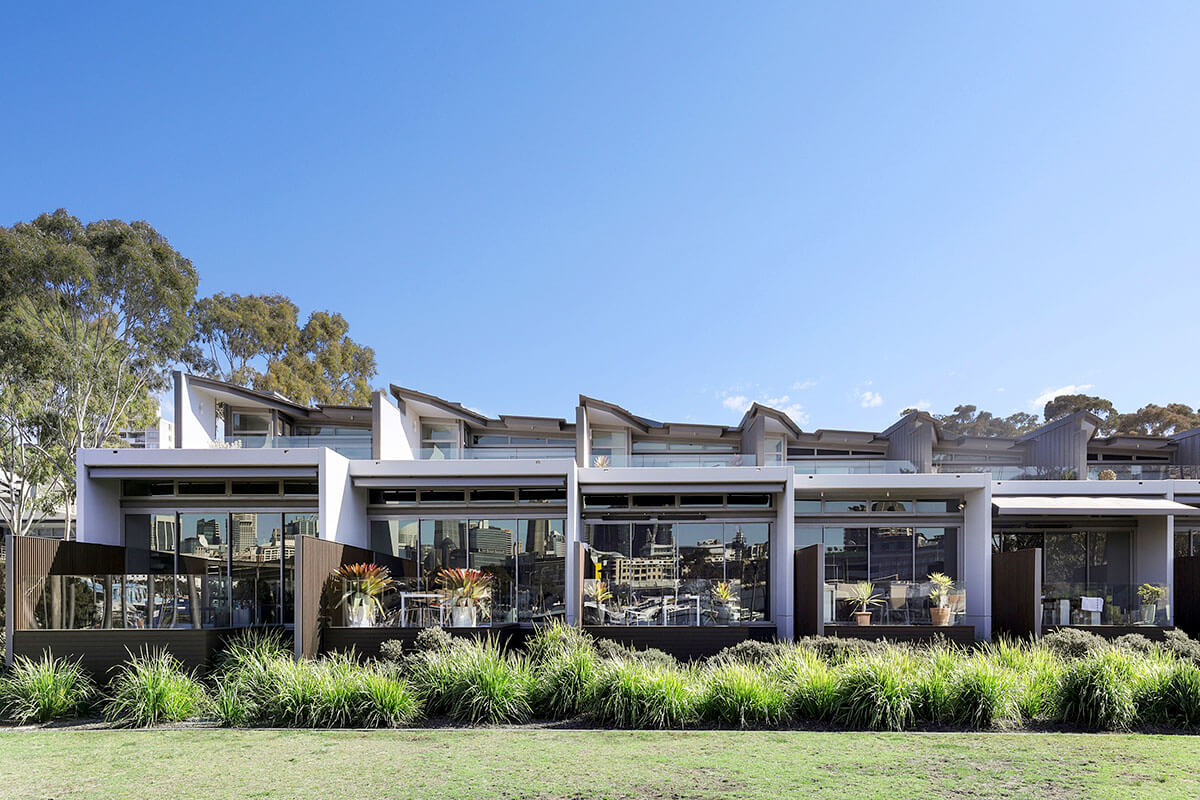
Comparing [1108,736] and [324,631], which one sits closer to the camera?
[1108,736]

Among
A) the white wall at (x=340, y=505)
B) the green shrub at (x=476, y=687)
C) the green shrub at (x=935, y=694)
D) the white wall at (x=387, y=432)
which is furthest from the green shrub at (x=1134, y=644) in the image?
the white wall at (x=387, y=432)

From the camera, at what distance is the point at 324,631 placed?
46.2 feet

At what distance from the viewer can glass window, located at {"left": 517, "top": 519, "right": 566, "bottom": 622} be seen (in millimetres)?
18422

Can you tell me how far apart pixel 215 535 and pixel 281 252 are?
17.4m

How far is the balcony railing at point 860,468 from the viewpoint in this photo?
19312mm

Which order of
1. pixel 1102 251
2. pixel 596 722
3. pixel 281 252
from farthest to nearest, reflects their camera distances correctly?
pixel 281 252, pixel 1102 251, pixel 596 722

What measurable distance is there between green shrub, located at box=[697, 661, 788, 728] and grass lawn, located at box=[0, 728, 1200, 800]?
505mm

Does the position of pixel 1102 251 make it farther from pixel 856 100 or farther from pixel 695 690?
pixel 695 690

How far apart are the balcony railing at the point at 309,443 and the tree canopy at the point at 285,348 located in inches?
723

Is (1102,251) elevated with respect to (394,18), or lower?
lower

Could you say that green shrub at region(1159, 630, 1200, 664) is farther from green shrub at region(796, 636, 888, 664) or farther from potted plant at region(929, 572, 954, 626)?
green shrub at region(796, 636, 888, 664)

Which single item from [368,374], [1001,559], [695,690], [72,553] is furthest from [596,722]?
[368,374]

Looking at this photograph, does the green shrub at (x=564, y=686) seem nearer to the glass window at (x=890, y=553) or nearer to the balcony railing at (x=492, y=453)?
the balcony railing at (x=492, y=453)

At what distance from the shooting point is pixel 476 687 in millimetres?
10648
